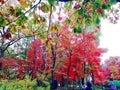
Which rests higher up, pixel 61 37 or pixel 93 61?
pixel 61 37

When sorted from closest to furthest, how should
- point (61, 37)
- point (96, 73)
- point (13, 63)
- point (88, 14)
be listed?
point (88, 14)
point (61, 37)
point (13, 63)
point (96, 73)

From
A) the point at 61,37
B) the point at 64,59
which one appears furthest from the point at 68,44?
the point at 64,59

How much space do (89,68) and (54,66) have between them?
330 centimetres

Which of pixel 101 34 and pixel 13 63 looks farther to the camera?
pixel 101 34

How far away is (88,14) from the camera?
144 inches

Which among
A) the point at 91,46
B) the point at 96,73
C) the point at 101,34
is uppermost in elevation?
the point at 101,34

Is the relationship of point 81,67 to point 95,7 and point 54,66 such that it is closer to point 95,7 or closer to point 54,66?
point 54,66

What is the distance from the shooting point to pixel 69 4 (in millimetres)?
3688

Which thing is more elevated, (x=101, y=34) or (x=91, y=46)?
(x=101, y=34)

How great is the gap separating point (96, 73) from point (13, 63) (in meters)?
8.15

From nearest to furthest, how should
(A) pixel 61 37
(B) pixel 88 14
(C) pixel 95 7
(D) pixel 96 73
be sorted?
(C) pixel 95 7
(B) pixel 88 14
(A) pixel 61 37
(D) pixel 96 73

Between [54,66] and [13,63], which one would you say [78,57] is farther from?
[13,63]

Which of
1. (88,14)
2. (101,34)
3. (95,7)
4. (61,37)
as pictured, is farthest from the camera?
(101,34)

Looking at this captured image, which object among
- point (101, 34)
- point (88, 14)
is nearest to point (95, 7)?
point (88, 14)
